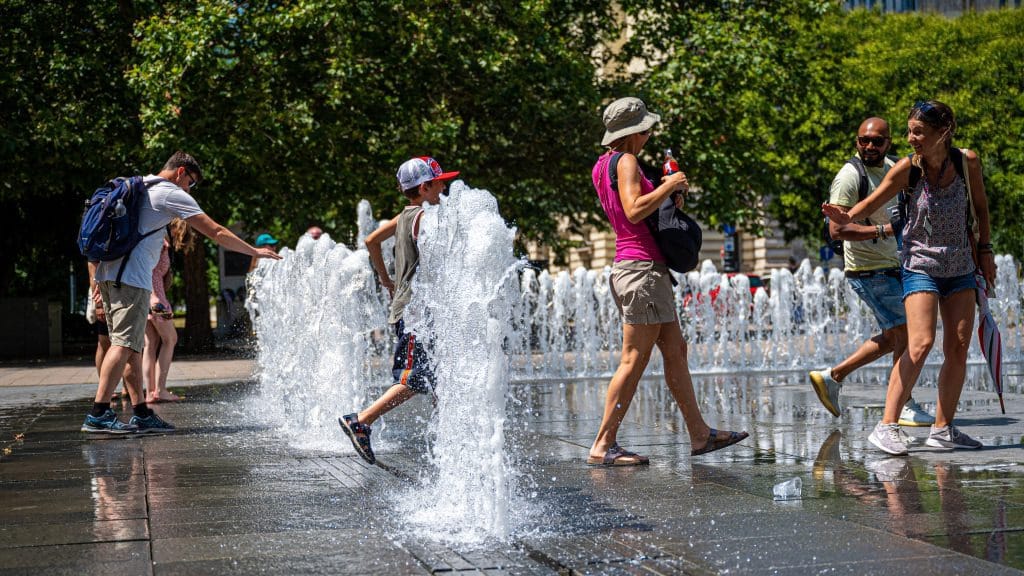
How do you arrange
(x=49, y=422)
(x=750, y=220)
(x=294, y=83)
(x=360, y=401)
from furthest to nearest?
(x=750, y=220) → (x=294, y=83) → (x=49, y=422) → (x=360, y=401)

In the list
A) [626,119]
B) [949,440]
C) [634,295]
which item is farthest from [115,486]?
[949,440]

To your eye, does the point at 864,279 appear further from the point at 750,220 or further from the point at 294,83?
the point at 750,220

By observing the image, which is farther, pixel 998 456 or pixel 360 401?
→ pixel 360 401

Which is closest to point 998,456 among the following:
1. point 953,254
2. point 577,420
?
point 953,254

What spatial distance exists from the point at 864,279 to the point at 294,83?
1620 cm

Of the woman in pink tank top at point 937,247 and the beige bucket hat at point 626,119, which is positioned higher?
the beige bucket hat at point 626,119

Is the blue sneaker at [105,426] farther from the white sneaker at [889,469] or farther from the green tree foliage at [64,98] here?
the green tree foliage at [64,98]

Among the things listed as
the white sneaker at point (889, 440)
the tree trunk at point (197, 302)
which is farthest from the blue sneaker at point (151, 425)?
the tree trunk at point (197, 302)

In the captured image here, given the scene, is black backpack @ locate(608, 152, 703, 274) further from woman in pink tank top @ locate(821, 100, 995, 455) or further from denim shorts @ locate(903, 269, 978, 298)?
denim shorts @ locate(903, 269, 978, 298)

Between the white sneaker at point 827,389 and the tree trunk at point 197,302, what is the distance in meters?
17.0

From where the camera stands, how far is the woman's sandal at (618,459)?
244 inches

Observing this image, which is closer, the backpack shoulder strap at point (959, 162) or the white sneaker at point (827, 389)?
the backpack shoulder strap at point (959, 162)

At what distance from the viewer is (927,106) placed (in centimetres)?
640

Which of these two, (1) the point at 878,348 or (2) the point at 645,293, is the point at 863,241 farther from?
(2) the point at 645,293
